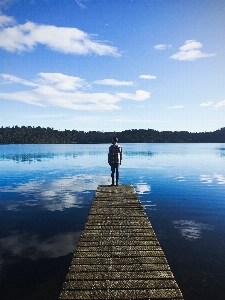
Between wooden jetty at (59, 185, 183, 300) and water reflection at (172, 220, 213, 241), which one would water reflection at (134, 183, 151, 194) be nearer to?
water reflection at (172, 220, 213, 241)

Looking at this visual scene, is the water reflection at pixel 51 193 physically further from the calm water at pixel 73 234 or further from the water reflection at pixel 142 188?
the water reflection at pixel 142 188

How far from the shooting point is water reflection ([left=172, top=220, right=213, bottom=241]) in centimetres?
1305

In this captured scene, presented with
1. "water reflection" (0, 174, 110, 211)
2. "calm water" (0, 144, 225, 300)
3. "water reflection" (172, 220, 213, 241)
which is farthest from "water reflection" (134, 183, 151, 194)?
"water reflection" (172, 220, 213, 241)

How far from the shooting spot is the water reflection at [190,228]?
13.1 metres

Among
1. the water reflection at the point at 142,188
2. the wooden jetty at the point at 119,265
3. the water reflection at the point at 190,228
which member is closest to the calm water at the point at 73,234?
the water reflection at the point at 190,228

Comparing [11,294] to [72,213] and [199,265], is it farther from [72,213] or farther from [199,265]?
[72,213]

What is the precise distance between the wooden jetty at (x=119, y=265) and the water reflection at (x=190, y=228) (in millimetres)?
3940

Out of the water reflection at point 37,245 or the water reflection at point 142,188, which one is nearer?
the water reflection at point 37,245

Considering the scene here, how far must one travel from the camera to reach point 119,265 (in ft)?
21.4

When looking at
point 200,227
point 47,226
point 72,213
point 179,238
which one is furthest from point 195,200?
point 47,226

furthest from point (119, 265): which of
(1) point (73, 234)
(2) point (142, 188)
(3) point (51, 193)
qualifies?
(2) point (142, 188)

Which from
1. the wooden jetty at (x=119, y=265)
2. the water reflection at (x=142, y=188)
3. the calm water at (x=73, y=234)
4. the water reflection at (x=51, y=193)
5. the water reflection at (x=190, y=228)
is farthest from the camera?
the water reflection at (x=142, y=188)

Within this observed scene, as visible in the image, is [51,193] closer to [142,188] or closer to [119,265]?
[142,188]

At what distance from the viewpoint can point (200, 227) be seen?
14.4m
